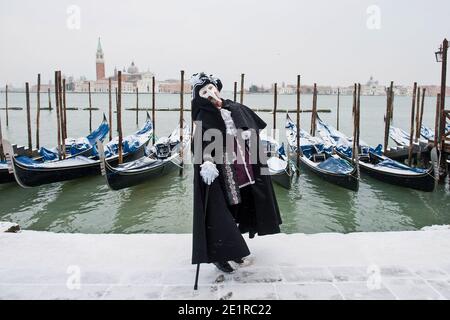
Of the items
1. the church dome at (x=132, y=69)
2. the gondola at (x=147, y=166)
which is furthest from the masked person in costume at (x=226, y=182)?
the church dome at (x=132, y=69)

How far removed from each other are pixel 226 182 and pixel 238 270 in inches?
20.7

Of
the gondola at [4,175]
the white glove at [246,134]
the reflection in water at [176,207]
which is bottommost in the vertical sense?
the reflection in water at [176,207]

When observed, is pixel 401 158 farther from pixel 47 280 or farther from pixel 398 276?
pixel 47 280

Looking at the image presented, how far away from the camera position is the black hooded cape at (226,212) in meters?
2.06

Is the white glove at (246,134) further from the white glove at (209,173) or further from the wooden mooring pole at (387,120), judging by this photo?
the wooden mooring pole at (387,120)

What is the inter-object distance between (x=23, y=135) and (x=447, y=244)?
19725 millimetres

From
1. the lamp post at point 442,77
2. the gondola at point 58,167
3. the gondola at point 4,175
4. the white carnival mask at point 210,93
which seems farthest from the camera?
the gondola at point 4,175

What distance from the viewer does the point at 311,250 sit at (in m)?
2.52

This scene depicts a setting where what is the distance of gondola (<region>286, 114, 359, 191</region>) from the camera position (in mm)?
7184

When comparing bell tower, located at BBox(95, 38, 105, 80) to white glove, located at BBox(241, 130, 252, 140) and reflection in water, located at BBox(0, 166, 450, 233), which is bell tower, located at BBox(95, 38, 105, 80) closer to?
reflection in water, located at BBox(0, 166, 450, 233)

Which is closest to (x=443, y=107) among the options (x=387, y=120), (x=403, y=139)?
(x=387, y=120)

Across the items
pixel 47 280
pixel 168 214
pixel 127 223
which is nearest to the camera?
pixel 47 280

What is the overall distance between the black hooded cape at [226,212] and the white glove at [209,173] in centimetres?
5
